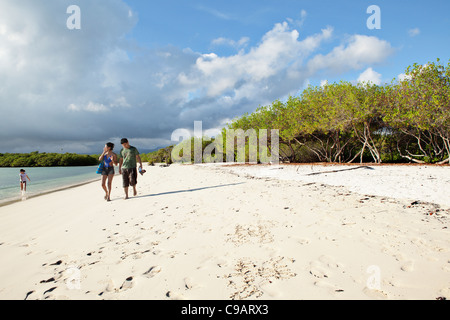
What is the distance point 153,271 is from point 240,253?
1.23 metres

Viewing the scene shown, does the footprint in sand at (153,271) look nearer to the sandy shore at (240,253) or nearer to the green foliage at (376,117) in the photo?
the sandy shore at (240,253)

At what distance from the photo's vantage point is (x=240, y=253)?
3109mm

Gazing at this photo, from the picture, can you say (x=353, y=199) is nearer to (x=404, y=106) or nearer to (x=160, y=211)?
(x=160, y=211)

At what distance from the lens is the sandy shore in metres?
2.27

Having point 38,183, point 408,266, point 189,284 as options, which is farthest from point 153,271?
point 38,183

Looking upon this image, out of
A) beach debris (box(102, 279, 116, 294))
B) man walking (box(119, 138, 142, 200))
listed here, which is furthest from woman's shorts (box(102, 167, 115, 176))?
beach debris (box(102, 279, 116, 294))

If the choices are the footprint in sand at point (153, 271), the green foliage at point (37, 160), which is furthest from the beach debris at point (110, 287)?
the green foliage at point (37, 160)

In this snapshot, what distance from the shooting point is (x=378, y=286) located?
7.19 ft

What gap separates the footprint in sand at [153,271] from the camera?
2.61m

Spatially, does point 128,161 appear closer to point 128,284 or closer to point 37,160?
point 128,284

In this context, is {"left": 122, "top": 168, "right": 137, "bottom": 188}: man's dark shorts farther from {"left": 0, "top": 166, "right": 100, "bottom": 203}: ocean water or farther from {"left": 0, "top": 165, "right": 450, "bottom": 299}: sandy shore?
{"left": 0, "top": 166, "right": 100, "bottom": 203}: ocean water

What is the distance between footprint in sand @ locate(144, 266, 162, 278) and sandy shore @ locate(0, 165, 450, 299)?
0.05 ft
